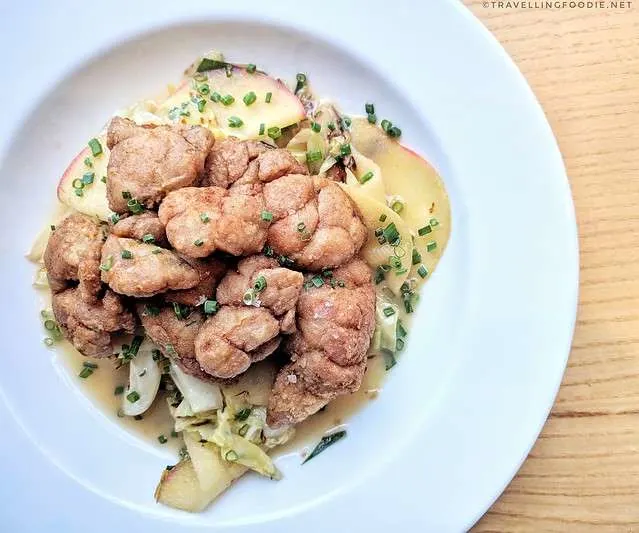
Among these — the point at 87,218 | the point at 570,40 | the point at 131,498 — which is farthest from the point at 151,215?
the point at 570,40

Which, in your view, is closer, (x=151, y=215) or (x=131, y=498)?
(x=151, y=215)

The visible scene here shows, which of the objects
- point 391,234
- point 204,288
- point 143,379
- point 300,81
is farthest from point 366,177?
point 143,379

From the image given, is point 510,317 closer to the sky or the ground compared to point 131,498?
closer to the sky

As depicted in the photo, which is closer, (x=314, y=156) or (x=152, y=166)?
(x=152, y=166)

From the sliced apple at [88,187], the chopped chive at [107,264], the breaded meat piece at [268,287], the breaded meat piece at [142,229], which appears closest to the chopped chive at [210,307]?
the breaded meat piece at [268,287]

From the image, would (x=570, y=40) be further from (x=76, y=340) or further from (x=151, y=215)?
(x=76, y=340)

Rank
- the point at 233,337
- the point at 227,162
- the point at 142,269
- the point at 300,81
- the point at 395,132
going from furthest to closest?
the point at 300,81 < the point at 395,132 < the point at 227,162 < the point at 233,337 < the point at 142,269

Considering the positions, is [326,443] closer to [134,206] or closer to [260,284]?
[260,284]

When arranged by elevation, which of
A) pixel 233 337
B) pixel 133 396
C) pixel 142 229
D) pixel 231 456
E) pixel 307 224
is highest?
pixel 142 229
